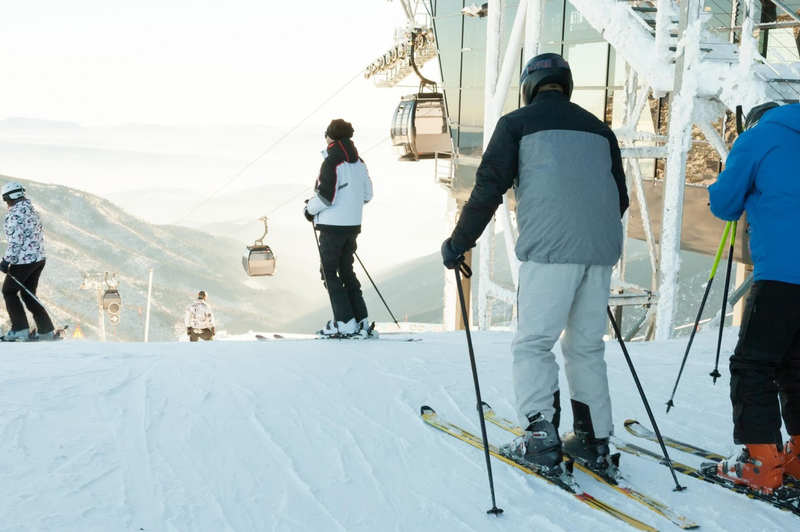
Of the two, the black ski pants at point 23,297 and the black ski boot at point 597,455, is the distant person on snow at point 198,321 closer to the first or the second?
the black ski pants at point 23,297

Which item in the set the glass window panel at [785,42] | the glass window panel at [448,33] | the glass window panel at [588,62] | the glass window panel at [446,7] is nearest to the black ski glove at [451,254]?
the glass window panel at [785,42]

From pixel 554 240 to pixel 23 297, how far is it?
6.89 m

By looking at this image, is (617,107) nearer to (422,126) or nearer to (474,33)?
(474,33)

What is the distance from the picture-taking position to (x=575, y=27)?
52.8ft

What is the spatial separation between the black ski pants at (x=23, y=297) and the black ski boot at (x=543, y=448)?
6232mm

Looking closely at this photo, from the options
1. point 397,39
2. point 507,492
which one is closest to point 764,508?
point 507,492

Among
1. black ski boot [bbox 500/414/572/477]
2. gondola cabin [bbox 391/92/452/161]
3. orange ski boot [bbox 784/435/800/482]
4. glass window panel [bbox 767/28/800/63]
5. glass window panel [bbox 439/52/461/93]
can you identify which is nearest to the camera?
black ski boot [bbox 500/414/572/477]

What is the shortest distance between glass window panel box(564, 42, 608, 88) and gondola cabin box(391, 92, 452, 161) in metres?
6.96

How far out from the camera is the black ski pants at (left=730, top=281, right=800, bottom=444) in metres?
3.32

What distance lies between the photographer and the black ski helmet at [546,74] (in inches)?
138

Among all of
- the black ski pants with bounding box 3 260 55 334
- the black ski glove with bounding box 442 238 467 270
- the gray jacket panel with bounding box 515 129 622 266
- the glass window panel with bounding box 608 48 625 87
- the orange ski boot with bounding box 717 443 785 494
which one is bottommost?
the black ski pants with bounding box 3 260 55 334

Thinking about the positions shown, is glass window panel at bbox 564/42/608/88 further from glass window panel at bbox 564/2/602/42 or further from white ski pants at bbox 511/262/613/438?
white ski pants at bbox 511/262/613/438

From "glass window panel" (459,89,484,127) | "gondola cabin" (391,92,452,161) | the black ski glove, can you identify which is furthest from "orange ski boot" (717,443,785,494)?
"gondola cabin" (391,92,452,161)

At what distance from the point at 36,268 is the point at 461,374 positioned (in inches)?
201
